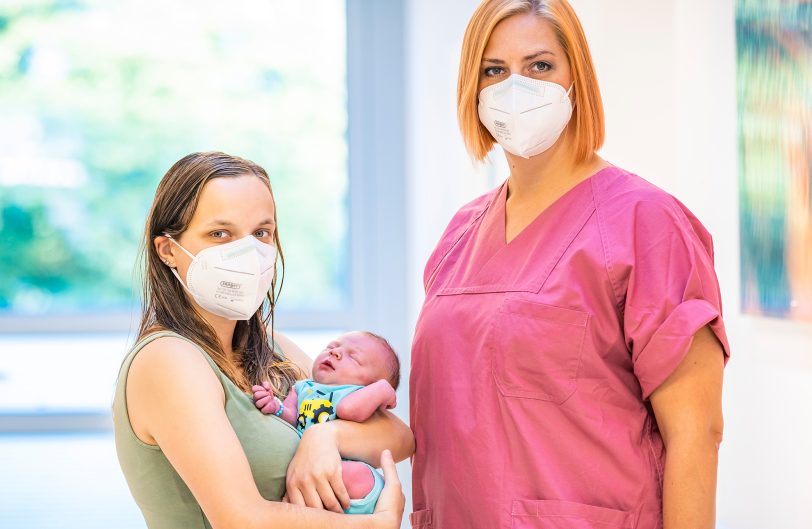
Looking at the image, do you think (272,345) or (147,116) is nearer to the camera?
(272,345)

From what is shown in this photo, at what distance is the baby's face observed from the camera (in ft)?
5.00

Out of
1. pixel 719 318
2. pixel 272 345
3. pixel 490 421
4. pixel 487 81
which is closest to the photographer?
pixel 719 318

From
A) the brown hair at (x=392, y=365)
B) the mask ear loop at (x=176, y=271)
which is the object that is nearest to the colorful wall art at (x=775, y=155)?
the brown hair at (x=392, y=365)

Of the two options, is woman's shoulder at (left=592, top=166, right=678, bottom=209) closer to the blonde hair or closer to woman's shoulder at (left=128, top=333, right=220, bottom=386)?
the blonde hair

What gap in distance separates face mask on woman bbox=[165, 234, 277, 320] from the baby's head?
0.21 metres

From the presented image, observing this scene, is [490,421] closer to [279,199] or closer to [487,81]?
[487,81]

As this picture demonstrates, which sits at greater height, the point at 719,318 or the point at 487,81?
the point at 487,81

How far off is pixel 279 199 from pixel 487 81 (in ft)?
6.37

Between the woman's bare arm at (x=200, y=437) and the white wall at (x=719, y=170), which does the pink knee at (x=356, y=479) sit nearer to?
the woman's bare arm at (x=200, y=437)

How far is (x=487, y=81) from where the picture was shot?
142 cm

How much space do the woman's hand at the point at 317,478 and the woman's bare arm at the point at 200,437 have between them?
31mm

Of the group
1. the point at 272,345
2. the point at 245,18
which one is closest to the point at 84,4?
the point at 245,18

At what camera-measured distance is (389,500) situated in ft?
4.20

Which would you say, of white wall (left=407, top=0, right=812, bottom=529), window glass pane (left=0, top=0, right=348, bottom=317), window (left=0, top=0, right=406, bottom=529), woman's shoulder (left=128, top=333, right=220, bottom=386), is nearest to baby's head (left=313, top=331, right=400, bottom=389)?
woman's shoulder (left=128, top=333, right=220, bottom=386)
